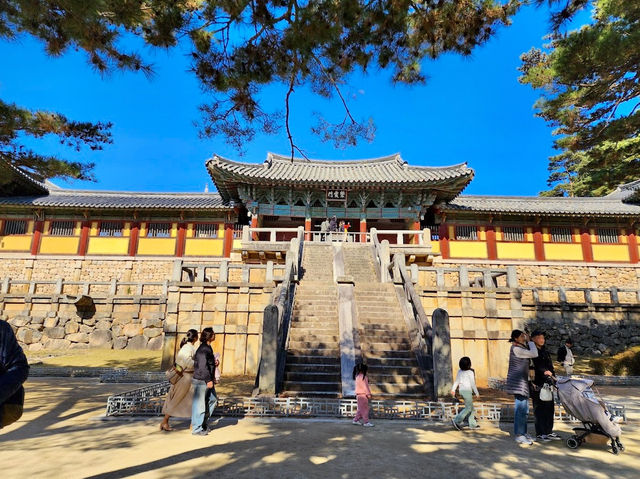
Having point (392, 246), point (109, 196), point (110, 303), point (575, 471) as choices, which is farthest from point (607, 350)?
point (109, 196)

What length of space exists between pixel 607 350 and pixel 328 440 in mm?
14920

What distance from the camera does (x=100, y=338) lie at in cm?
1641

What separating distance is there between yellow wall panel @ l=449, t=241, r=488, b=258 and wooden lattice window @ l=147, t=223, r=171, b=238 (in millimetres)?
15100

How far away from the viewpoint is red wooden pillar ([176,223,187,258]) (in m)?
20.6

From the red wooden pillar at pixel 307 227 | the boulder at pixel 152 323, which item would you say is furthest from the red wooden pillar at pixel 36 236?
the red wooden pillar at pixel 307 227

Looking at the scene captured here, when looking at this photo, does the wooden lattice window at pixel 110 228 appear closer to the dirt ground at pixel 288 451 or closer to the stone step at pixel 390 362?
the dirt ground at pixel 288 451

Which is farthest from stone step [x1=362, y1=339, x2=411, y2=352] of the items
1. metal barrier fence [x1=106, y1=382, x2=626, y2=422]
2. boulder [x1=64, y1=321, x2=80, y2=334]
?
boulder [x1=64, y1=321, x2=80, y2=334]

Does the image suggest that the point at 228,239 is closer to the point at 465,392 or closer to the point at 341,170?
the point at 341,170

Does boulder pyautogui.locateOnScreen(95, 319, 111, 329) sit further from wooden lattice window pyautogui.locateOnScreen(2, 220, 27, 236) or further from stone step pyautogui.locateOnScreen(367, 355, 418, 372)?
stone step pyautogui.locateOnScreen(367, 355, 418, 372)

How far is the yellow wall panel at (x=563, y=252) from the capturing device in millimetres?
20250

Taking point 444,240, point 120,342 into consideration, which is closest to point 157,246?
point 120,342

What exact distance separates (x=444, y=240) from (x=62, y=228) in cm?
2016

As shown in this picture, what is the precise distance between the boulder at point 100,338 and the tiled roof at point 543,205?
55.9ft

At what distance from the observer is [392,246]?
54.5 feet
